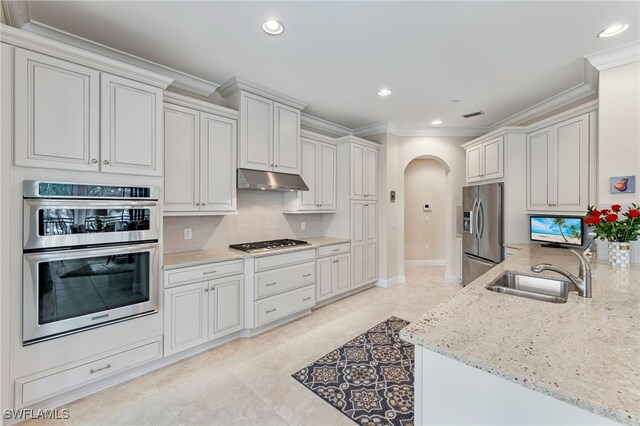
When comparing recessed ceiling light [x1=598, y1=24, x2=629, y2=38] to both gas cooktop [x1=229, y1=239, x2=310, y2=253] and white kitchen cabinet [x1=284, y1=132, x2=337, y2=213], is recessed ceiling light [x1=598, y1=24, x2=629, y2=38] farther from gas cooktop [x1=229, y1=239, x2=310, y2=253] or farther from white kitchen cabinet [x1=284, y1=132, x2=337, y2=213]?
gas cooktop [x1=229, y1=239, x2=310, y2=253]

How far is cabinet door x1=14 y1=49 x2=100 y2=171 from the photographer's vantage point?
Answer: 177 cm

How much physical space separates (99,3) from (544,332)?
3.24m

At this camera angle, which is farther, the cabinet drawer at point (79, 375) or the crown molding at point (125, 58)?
the crown molding at point (125, 58)

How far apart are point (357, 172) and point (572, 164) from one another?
104 inches

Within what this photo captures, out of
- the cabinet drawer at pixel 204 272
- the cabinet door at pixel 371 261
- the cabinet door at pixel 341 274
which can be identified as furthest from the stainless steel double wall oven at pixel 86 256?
the cabinet door at pixel 371 261

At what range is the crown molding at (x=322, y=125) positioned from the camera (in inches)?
171

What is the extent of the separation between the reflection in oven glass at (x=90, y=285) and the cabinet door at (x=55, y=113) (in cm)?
69

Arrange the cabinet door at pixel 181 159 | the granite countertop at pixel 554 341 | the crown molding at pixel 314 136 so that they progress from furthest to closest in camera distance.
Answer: the crown molding at pixel 314 136
the cabinet door at pixel 181 159
the granite countertop at pixel 554 341

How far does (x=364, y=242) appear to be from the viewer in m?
4.58

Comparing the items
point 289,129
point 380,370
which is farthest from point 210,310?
point 289,129

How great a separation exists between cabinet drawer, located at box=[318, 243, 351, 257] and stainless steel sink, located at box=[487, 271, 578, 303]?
2.21 meters

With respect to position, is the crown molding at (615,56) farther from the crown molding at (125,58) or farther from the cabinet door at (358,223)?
the crown molding at (125,58)

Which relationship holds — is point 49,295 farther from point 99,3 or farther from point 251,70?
point 251,70

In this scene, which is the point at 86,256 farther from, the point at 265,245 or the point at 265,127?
the point at 265,127
